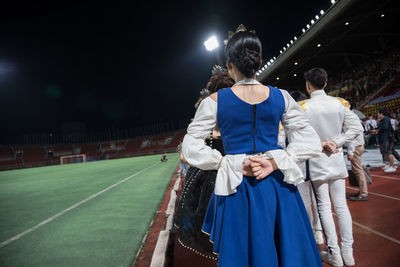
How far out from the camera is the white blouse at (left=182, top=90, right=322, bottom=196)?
46.3 inches

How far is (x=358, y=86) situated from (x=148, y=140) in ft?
157

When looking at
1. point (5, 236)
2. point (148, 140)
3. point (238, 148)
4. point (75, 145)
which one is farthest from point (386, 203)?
point (75, 145)

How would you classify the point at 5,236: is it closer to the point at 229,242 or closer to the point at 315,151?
the point at 229,242

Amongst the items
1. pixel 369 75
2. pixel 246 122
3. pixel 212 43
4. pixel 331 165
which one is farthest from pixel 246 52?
pixel 369 75

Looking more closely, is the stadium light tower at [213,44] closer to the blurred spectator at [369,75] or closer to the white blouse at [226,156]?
the white blouse at [226,156]

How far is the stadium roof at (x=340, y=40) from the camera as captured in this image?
1262cm

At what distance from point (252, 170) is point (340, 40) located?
20342 millimetres

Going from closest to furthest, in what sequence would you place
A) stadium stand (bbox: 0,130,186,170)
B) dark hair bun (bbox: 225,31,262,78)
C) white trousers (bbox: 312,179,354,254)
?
dark hair bun (bbox: 225,31,262,78) < white trousers (bbox: 312,179,354,254) < stadium stand (bbox: 0,130,186,170)

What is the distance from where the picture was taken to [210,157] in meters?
1.18

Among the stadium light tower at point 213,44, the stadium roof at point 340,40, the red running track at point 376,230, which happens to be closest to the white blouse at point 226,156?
the red running track at point 376,230

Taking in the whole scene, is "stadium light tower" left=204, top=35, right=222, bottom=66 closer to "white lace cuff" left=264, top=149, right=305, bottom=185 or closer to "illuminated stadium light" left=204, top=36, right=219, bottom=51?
"illuminated stadium light" left=204, top=36, right=219, bottom=51

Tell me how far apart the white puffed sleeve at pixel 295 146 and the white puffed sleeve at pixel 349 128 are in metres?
1.01

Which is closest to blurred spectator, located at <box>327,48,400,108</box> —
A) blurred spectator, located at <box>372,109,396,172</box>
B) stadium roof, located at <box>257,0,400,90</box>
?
stadium roof, located at <box>257,0,400,90</box>

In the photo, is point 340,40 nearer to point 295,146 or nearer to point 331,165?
point 331,165
